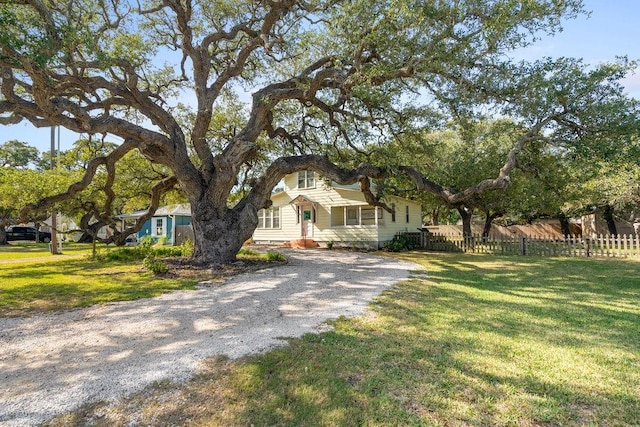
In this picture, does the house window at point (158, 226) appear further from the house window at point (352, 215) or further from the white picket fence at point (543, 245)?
the white picket fence at point (543, 245)

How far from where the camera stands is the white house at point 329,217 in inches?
790

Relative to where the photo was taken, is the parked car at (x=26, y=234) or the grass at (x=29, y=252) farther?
the parked car at (x=26, y=234)

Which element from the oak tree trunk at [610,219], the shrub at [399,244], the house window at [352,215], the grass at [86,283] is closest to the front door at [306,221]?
the house window at [352,215]

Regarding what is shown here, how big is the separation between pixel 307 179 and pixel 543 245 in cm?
1347

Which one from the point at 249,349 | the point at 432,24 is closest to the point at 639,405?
the point at 249,349

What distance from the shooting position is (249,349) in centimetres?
396

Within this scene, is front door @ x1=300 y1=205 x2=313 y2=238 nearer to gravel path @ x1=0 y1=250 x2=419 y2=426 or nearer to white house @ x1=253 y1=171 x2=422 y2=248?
white house @ x1=253 y1=171 x2=422 y2=248

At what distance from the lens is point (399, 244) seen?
62.0ft

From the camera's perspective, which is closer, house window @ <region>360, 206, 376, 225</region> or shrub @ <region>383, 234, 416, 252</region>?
shrub @ <region>383, 234, 416, 252</region>

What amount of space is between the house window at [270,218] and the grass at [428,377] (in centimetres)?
1864

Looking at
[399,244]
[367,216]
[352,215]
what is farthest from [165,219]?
[399,244]

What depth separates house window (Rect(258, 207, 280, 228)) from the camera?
23828 millimetres

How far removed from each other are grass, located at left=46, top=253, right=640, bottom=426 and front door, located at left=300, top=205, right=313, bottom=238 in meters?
16.4

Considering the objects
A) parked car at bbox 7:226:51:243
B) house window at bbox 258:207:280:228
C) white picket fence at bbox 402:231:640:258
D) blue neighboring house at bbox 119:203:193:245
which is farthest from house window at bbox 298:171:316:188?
parked car at bbox 7:226:51:243
